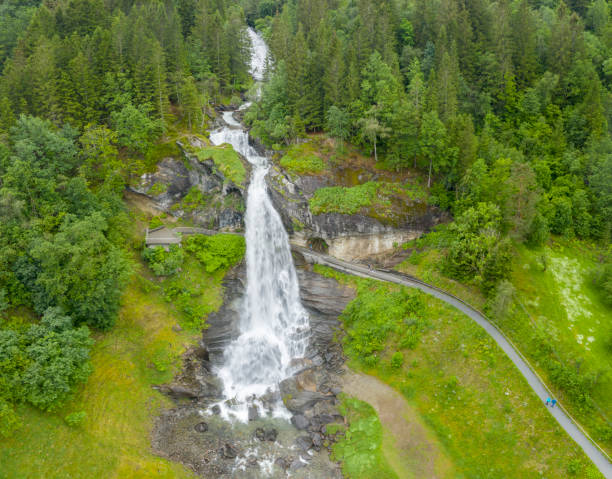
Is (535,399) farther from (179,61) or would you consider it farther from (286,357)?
(179,61)

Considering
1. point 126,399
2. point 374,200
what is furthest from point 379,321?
point 126,399

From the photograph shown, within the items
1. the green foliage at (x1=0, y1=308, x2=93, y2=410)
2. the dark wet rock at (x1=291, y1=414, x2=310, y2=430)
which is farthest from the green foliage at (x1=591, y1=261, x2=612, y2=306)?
the green foliage at (x1=0, y1=308, x2=93, y2=410)

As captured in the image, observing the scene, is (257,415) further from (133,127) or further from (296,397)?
(133,127)

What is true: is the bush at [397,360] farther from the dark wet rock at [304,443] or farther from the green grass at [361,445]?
the dark wet rock at [304,443]

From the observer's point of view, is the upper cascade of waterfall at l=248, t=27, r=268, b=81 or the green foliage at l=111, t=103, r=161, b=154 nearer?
the green foliage at l=111, t=103, r=161, b=154

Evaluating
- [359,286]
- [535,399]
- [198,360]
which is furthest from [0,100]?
[535,399]

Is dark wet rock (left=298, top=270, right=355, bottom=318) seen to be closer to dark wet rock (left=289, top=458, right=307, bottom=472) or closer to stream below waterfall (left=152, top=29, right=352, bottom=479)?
stream below waterfall (left=152, top=29, right=352, bottom=479)
